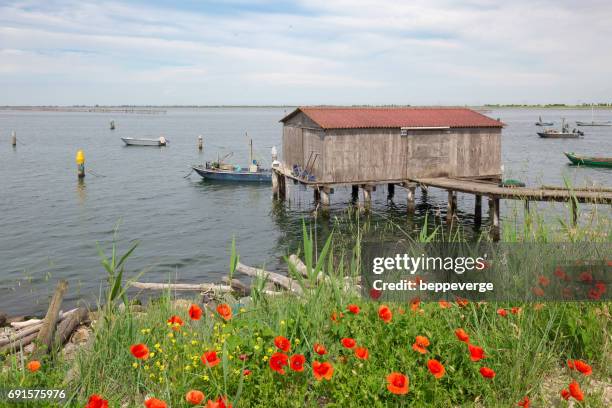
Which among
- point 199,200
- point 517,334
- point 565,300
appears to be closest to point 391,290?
point 517,334

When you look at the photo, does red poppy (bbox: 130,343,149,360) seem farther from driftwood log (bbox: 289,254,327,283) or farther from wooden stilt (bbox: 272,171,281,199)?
wooden stilt (bbox: 272,171,281,199)

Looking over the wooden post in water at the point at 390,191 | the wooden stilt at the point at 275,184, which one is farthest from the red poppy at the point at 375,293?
the wooden post in water at the point at 390,191

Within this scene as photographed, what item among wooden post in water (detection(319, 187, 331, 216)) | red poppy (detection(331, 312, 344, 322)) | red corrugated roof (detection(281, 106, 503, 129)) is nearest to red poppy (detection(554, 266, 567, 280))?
red poppy (detection(331, 312, 344, 322))

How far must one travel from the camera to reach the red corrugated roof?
84.3 feet

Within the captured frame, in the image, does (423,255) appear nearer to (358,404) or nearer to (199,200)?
(358,404)

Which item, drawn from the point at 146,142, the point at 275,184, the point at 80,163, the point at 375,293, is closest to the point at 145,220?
the point at 275,184

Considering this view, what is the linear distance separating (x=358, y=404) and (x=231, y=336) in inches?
51.0

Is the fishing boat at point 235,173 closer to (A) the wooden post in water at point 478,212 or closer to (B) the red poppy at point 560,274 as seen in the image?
(A) the wooden post in water at point 478,212

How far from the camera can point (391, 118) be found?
27.1 meters

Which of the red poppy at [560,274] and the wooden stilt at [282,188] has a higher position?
the red poppy at [560,274]

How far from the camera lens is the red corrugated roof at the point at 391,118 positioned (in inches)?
1012

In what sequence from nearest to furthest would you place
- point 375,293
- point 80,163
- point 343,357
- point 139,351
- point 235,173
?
1. point 139,351
2. point 343,357
3. point 375,293
4. point 235,173
5. point 80,163

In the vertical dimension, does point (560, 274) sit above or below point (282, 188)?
above

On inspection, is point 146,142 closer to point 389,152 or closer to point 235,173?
point 235,173
